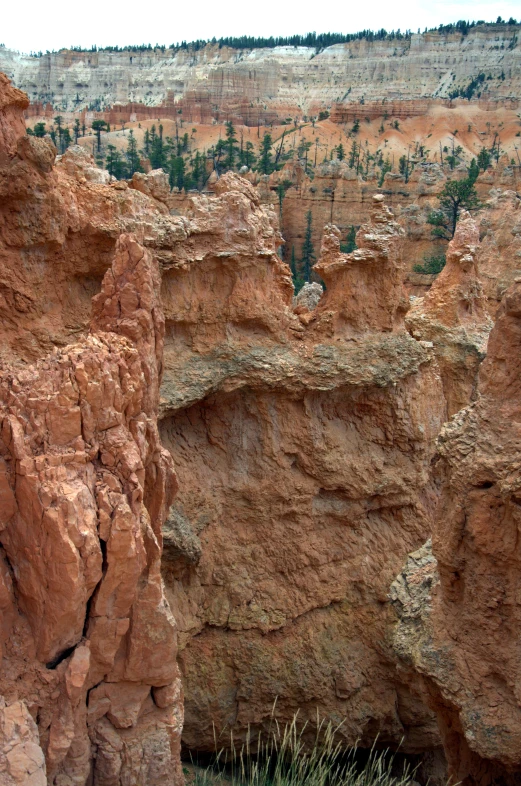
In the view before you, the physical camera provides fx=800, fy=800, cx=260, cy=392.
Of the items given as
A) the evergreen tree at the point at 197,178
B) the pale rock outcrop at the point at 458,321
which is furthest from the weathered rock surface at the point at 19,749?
the evergreen tree at the point at 197,178

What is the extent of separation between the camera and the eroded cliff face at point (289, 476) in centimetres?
839

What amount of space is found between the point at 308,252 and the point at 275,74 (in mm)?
79095

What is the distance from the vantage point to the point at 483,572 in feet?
19.6

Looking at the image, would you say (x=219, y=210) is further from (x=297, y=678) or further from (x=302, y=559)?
(x=297, y=678)

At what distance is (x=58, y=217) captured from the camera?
7.14 m

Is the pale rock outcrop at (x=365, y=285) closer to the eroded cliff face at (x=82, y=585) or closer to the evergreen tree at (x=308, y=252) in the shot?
the eroded cliff face at (x=82, y=585)

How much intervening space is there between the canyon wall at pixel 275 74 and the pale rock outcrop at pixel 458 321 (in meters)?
74.2

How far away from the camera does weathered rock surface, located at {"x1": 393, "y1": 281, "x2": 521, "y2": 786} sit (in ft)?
18.8

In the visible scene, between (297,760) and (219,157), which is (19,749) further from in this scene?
(219,157)

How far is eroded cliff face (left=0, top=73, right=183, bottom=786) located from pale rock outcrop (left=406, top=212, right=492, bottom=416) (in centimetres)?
608

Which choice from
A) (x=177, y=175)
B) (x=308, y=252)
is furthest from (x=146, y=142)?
(x=308, y=252)

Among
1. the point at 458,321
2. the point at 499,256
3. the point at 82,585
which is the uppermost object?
the point at 499,256

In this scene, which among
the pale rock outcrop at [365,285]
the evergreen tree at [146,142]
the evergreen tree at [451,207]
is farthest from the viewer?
the evergreen tree at [146,142]

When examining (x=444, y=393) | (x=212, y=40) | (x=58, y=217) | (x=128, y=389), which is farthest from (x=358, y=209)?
(x=212, y=40)
